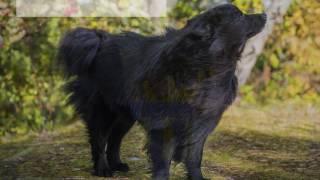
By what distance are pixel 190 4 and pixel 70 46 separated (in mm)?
4034

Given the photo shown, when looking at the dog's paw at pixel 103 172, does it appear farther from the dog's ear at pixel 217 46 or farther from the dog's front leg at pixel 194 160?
the dog's ear at pixel 217 46

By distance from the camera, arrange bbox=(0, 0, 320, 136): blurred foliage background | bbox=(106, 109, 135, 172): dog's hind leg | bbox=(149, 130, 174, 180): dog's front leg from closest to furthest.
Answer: bbox=(149, 130, 174, 180): dog's front leg < bbox=(106, 109, 135, 172): dog's hind leg < bbox=(0, 0, 320, 136): blurred foliage background

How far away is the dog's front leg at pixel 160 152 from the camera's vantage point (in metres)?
4.68

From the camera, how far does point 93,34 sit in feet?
17.6

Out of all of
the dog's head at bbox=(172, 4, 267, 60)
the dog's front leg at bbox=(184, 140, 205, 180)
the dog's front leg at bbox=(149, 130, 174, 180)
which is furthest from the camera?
the dog's front leg at bbox=(184, 140, 205, 180)

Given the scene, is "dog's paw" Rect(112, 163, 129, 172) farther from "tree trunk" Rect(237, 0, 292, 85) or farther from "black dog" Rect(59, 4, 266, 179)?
"tree trunk" Rect(237, 0, 292, 85)

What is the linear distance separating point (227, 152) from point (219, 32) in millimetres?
2186

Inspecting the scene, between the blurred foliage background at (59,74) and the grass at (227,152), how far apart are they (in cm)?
→ 66

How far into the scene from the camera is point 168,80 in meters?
4.59

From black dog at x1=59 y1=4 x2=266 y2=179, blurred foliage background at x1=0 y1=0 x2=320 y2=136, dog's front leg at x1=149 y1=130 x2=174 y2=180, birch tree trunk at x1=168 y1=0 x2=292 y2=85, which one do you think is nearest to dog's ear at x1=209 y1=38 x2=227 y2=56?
black dog at x1=59 y1=4 x2=266 y2=179

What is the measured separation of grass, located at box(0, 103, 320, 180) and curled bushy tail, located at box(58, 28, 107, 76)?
0.85m

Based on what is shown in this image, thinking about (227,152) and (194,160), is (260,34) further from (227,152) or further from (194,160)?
(194,160)

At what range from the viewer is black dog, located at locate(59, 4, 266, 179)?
4.49 meters

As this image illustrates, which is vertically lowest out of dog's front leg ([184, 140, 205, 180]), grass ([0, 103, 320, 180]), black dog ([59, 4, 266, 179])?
grass ([0, 103, 320, 180])
